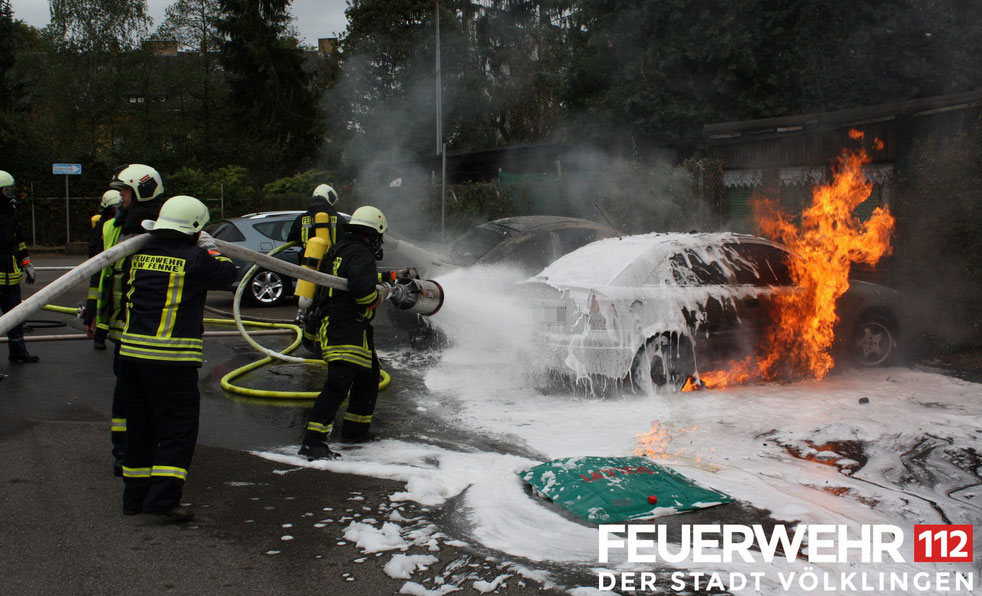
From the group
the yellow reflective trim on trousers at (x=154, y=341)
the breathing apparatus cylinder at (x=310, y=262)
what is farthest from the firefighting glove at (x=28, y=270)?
the yellow reflective trim on trousers at (x=154, y=341)

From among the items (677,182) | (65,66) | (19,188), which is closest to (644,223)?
(677,182)

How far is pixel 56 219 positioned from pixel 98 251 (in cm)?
2182

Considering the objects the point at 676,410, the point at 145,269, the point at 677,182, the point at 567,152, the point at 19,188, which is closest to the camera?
the point at 145,269

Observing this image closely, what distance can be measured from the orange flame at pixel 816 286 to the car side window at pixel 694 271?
0.73 metres

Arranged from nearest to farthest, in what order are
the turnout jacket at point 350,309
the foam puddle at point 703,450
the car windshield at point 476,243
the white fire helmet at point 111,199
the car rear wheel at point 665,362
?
the foam puddle at point 703,450 → the turnout jacket at point 350,309 → the car rear wheel at point 665,362 → the white fire helmet at point 111,199 → the car windshield at point 476,243

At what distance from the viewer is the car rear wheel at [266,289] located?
45.2 ft

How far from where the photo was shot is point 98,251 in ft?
28.3

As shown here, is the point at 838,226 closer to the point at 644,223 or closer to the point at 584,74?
the point at 644,223

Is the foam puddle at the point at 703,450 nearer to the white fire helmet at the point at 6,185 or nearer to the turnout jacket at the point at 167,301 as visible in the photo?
the turnout jacket at the point at 167,301

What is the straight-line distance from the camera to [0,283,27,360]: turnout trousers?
8.57m

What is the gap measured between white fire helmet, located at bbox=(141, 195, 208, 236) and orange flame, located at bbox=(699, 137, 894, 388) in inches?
188

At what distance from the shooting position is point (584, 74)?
84.8ft

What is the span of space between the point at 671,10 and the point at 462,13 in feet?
48.9

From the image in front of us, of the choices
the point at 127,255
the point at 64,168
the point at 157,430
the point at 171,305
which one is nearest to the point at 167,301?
the point at 171,305
